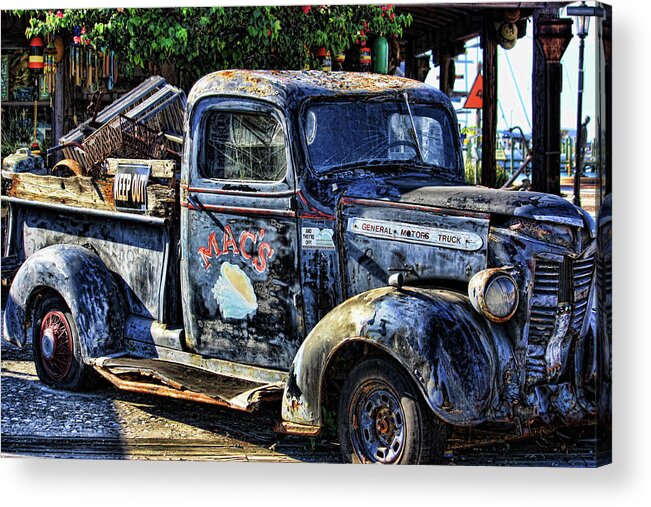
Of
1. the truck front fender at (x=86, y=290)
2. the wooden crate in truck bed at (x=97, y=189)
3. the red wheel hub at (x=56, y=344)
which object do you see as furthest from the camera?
the red wheel hub at (x=56, y=344)

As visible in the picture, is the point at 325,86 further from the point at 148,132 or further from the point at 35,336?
the point at 35,336

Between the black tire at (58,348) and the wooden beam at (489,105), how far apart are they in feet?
8.41

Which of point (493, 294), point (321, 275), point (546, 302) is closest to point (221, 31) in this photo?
point (321, 275)

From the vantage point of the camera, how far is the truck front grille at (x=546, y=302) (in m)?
5.61

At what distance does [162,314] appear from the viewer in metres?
6.82

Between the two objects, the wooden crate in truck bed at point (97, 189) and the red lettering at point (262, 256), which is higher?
the wooden crate in truck bed at point (97, 189)

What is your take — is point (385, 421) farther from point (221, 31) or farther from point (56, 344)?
point (221, 31)

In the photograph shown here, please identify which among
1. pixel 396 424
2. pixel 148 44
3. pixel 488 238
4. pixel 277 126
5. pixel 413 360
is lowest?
pixel 396 424

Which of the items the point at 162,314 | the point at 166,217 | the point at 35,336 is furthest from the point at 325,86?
the point at 35,336

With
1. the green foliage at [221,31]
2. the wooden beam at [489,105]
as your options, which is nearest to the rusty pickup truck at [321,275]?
the wooden beam at [489,105]

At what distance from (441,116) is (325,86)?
701mm

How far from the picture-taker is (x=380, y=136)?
249 inches

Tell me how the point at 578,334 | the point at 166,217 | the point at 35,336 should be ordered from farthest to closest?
the point at 35,336 < the point at 166,217 < the point at 578,334

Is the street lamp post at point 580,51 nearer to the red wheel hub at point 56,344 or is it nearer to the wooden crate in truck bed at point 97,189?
the wooden crate in truck bed at point 97,189
